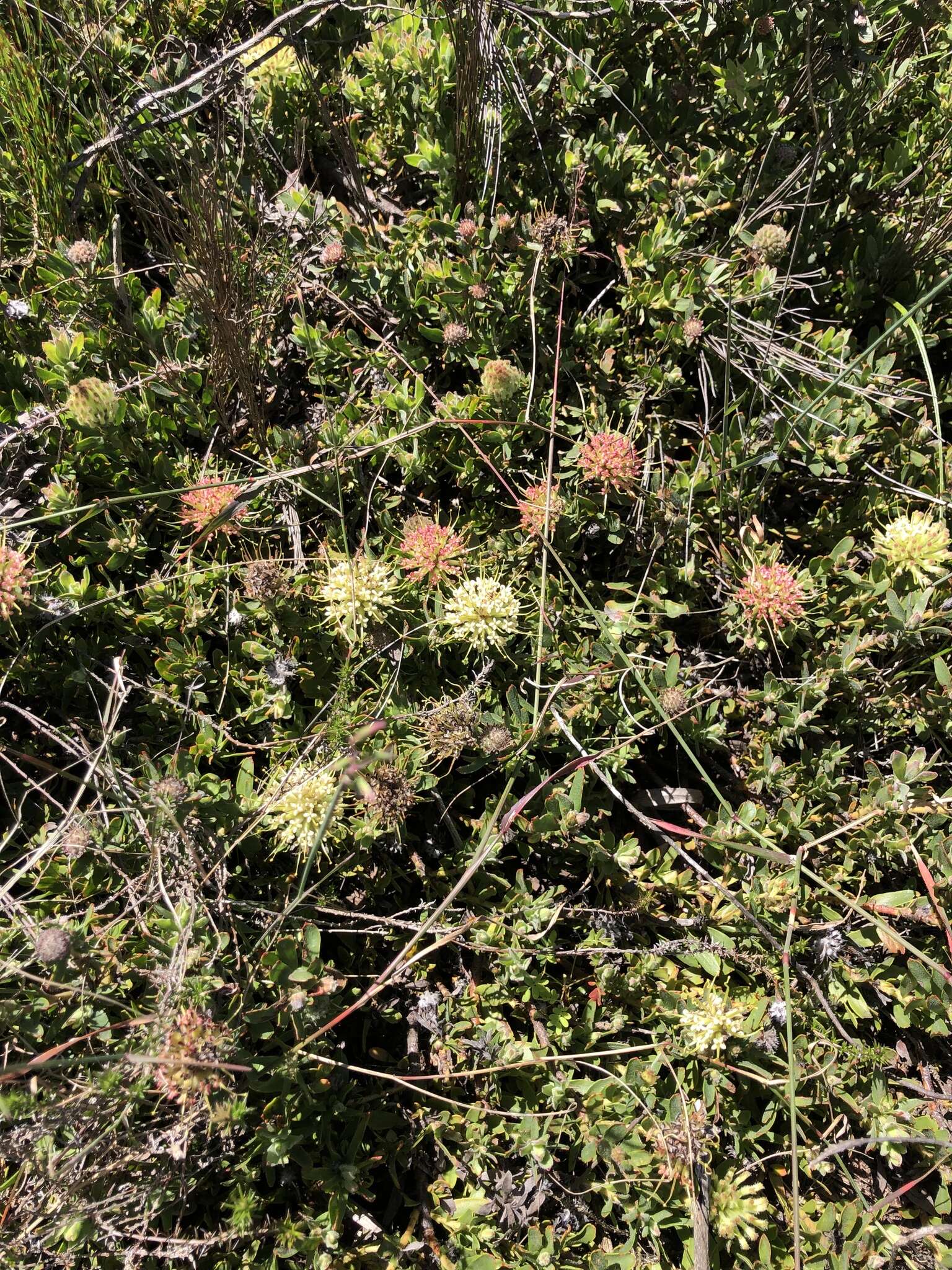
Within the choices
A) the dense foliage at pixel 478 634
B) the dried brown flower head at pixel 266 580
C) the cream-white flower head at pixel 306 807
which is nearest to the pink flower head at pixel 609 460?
the dense foliage at pixel 478 634

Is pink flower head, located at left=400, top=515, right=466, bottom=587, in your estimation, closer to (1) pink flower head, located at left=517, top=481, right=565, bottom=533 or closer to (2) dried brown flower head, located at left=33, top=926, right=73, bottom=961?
(1) pink flower head, located at left=517, top=481, right=565, bottom=533

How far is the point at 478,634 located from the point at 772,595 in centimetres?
79

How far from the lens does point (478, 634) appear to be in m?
2.06

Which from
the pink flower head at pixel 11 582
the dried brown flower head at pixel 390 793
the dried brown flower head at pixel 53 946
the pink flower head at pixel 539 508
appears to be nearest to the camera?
the dried brown flower head at pixel 53 946

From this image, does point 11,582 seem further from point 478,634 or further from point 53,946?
point 478,634

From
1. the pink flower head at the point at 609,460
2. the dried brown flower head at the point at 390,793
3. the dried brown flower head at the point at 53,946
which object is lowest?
the dried brown flower head at the point at 390,793

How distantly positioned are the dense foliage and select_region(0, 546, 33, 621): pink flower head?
11mm

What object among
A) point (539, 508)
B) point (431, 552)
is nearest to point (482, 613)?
point (431, 552)

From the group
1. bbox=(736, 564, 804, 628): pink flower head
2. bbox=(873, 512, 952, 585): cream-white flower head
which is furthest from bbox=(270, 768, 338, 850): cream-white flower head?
bbox=(873, 512, 952, 585): cream-white flower head

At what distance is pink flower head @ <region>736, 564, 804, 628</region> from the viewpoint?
2197mm

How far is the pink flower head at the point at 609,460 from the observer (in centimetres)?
223

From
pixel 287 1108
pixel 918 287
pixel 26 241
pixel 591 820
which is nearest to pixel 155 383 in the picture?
pixel 26 241

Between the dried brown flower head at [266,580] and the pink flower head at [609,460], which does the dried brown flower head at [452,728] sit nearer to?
the dried brown flower head at [266,580]

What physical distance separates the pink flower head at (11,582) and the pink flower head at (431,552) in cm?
89
